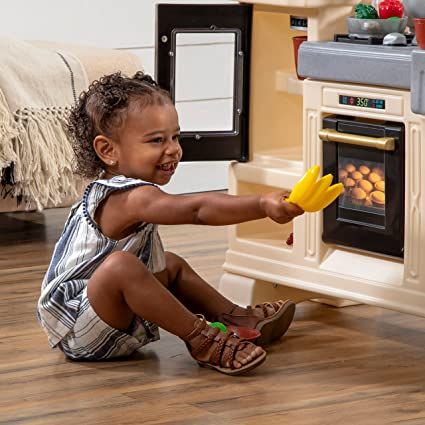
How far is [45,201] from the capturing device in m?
2.95

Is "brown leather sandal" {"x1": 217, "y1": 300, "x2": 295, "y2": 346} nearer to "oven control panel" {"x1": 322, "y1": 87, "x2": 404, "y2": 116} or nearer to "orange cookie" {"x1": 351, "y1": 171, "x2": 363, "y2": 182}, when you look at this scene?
"orange cookie" {"x1": 351, "y1": 171, "x2": 363, "y2": 182}

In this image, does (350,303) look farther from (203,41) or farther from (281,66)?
(203,41)

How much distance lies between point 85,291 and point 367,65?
0.63 metres

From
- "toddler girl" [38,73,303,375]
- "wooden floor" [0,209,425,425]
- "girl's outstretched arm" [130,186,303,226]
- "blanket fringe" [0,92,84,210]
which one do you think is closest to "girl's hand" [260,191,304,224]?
"girl's outstretched arm" [130,186,303,226]

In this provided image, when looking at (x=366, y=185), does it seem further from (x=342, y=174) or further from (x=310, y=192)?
(x=310, y=192)

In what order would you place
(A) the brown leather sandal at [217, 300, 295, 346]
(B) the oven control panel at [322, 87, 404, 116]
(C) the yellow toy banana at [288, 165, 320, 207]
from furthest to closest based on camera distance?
(A) the brown leather sandal at [217, 300, 295, 346], (B) the oven control panel at [322, 87, 404, 116], (C) the yellow toy banana at [288, 165, 320, 207]

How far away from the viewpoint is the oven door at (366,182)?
203cm

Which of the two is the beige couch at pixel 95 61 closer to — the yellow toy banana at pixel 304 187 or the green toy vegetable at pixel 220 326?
the green toy vegetable at pixel 220 326

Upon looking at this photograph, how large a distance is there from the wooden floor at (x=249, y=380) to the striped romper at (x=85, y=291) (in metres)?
0.03

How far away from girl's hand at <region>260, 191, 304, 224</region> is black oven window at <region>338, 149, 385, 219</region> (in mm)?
382

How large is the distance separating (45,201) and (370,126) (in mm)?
1153

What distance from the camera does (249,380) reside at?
1909 millimetres

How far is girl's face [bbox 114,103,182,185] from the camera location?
2016 millimetres

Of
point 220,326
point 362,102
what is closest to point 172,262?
point 220,326
